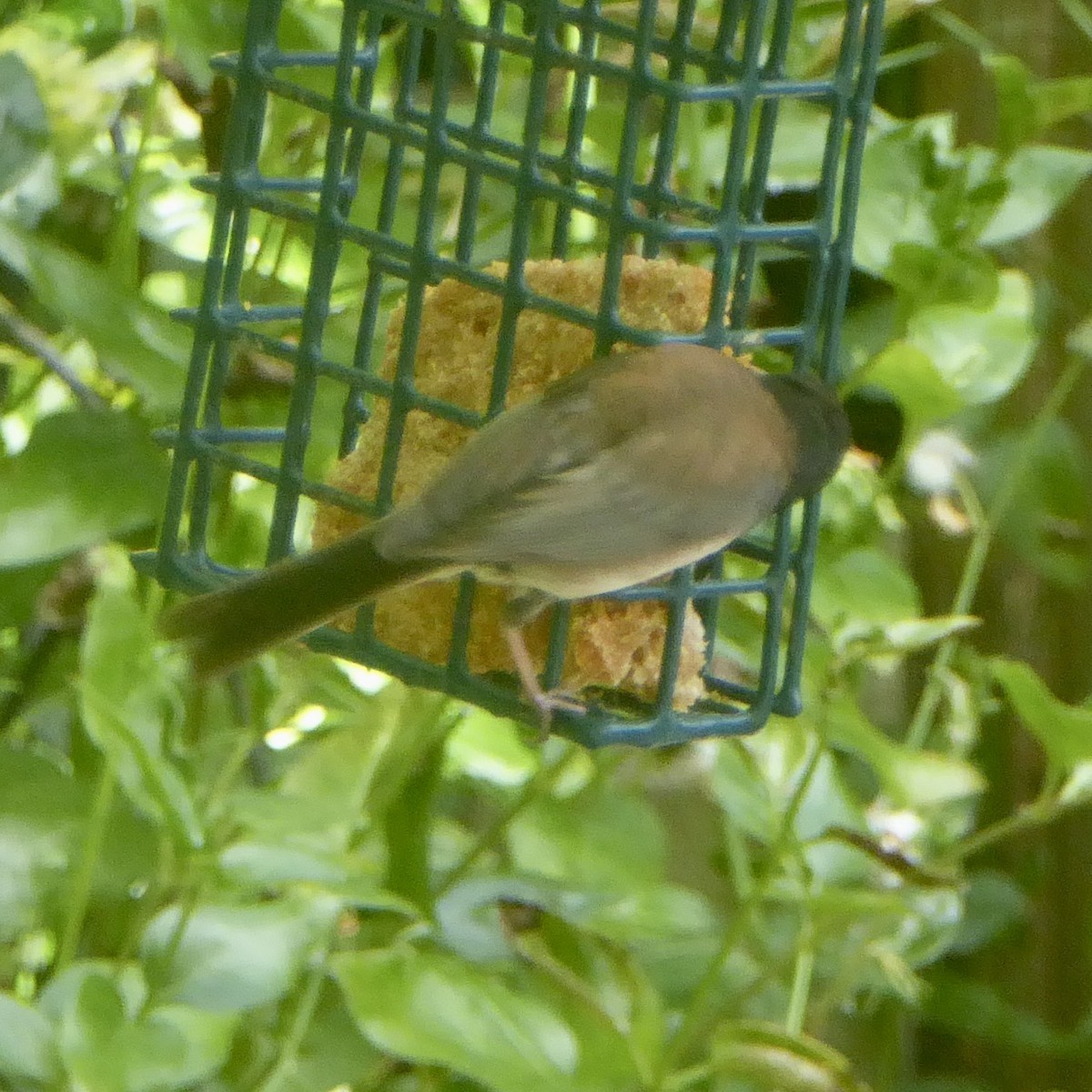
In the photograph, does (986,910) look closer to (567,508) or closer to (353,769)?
(353,769)

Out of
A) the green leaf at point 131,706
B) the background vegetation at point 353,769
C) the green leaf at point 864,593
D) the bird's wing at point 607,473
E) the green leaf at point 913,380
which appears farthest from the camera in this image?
the green leaf at point 864,593

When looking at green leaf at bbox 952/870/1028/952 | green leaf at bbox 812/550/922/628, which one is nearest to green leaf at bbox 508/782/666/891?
A: green leaf at bbox 812/550/922/628

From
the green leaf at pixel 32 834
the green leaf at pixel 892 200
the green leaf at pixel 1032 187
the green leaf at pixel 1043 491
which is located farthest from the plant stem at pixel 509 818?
the green leaf at pixel 1043 491

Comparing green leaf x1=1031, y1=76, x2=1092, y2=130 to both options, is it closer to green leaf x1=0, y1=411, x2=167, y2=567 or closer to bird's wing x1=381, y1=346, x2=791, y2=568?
bird's wing x1=381, y1=346, x2=791, y2=568

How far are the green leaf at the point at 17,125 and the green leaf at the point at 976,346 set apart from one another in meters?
0.87

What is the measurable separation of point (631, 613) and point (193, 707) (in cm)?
63

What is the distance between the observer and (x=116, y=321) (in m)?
1.56

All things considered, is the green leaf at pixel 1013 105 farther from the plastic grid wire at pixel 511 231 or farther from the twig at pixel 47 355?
the twig at pixel 47 355

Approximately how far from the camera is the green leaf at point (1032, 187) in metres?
1.85

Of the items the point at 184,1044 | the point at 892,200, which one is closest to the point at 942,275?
the point at 892,200

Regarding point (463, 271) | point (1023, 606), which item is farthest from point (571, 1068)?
point (1023, 606)

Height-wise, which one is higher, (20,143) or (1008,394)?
(20,143)

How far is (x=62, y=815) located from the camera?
165cm

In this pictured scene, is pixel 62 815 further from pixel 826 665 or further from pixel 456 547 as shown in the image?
pixel 826 665
